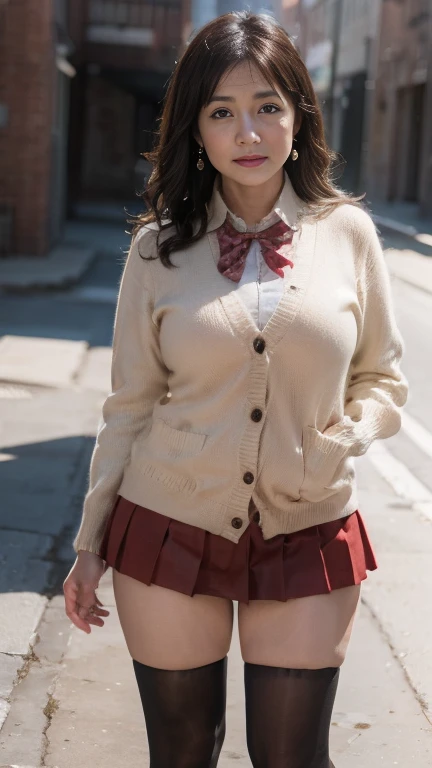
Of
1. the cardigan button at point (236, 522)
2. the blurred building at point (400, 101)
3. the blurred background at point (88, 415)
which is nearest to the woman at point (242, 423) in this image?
the cardigan button at point (236, 522)

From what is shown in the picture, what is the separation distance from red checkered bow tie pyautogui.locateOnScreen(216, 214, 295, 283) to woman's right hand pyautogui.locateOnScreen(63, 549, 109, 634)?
0.64m

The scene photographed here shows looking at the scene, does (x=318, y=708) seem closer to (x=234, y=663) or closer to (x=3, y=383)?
(x=234, y=663)

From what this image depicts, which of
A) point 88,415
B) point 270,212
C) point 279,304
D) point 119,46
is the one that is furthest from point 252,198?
point 119,46

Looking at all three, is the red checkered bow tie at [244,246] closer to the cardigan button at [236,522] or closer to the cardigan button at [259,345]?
the cardigan button at [259,345]

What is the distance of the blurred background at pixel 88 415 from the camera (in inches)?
150

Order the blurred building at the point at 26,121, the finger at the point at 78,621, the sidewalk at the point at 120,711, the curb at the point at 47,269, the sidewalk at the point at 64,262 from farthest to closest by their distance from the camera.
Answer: the blurred building at the point at 26,121 < the sidewalk at the point at 64,262 < the curb at the point at 47,269 < the sidewalk at the point at 120,711 < the finger at the point at 78,621

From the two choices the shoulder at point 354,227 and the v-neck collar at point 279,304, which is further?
the shoulder at point 354,227

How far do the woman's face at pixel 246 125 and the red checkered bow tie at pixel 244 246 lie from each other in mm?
108

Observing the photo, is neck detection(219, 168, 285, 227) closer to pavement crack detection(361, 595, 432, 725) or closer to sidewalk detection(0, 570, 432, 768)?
sidewalk detection(0, 570, 432, 768)

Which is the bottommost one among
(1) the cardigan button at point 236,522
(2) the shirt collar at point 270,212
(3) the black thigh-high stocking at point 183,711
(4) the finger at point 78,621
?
(3) the black thigh-high stocking at point 183,711

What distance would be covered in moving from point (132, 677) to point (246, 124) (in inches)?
89.5

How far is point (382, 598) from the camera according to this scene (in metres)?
4.95

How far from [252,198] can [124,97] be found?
29.9 m

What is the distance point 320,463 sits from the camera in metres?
2.40
